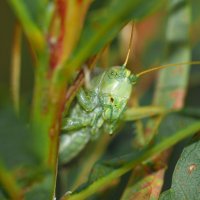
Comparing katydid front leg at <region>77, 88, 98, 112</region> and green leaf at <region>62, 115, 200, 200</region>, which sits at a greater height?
green leaf at <region>62, 115, 200, 200</region>

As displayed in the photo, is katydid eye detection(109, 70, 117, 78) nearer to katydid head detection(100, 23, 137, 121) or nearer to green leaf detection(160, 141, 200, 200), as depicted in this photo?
katydid head detection(100, 23, 137, 121)

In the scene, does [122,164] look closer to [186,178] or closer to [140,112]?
[186,178]

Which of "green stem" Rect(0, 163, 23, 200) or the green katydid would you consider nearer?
"green stem" Rect(0, 163, 23, 200)

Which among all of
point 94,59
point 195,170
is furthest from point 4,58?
point 195,170

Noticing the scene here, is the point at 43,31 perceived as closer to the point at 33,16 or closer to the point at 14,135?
the point at 33,16

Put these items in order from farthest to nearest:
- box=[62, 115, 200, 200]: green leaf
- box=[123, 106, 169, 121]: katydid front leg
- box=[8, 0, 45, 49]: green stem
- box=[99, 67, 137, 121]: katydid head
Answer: box=[123, 106, 169, 121]: katydid front leg < box=[99, 67, 137, 121]: katydid head < box=[62, 115, 200, 200]: green leaf < box=[8, 0, 45, 49]: green stem

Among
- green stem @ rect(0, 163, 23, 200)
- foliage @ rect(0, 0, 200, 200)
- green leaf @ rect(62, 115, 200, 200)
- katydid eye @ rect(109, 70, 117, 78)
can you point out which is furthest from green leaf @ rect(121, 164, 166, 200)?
green stem @ rect(0, 163, 23, 200)

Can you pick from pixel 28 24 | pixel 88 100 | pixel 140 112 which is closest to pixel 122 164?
pixel 28 24
